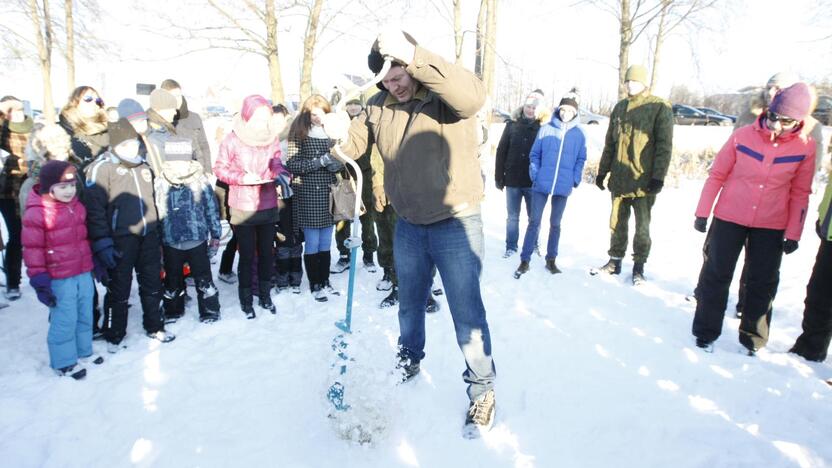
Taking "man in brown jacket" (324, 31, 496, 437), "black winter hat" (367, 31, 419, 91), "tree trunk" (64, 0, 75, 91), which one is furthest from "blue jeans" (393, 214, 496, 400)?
"tree trunk" (64, 0, 75, 91)

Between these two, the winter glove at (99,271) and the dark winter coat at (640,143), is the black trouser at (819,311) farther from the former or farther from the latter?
the winter glove at (99,271)

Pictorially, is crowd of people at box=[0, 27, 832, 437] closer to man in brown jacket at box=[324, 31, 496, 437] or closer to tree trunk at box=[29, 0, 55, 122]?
man in brown jacket at box=[324, 31, 496, 437]

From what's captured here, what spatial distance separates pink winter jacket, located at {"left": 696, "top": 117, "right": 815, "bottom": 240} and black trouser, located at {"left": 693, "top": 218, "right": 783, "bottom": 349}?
4.1 inches

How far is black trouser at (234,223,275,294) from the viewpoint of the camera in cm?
408

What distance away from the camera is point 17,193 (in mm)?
4375

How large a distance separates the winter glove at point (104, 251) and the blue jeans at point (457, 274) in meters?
2.16

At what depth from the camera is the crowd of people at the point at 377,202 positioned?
8.04 feet

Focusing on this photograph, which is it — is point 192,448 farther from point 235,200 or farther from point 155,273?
point 235,200

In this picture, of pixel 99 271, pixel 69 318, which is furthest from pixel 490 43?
pixel 69 318

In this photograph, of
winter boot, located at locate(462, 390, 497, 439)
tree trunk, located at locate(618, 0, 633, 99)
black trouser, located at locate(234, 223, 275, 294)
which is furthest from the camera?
tree trunk, located at locate(618, 0, 633, 99)

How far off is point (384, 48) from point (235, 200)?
2.46 meters

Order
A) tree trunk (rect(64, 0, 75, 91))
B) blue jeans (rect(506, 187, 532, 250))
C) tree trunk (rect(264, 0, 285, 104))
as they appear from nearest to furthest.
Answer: blue jeans (rect(506, 187, 532, 250))
tree trunk (rect(264, 0, 285, 104))
tree trunk (rect(64, 0, 75, 91))

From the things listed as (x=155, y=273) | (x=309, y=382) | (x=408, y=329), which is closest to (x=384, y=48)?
(x=408, y=329)

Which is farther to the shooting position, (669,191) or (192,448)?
(669,191)
